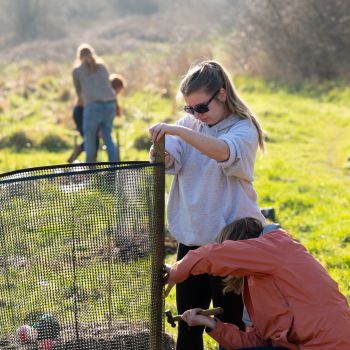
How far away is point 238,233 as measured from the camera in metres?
3.76

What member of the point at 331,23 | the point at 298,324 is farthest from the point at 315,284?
the point at 331,23

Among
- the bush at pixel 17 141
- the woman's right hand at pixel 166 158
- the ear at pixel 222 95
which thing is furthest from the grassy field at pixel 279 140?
the woman's right hand at pixel 166 158

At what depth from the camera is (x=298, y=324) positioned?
11.6ft

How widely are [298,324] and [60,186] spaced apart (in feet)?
4.26

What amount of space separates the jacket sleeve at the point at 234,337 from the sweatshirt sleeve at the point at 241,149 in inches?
30.6

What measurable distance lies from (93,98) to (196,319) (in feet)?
23.5

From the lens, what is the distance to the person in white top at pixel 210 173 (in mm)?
3865

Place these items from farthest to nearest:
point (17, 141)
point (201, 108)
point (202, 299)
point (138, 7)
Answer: point (138, 7) → point (17, 141) → point (202, 299) → point (201, 108)

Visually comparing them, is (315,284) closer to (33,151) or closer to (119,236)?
(119,236)

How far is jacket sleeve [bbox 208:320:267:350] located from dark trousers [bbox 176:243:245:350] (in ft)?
0.59

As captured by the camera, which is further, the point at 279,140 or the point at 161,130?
the point at 279,140

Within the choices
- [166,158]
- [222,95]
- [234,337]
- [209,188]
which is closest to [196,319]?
[234,337]

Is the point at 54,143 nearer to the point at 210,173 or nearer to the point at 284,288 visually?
the point at 210,173

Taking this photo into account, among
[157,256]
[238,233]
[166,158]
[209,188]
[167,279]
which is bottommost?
[167,279]
